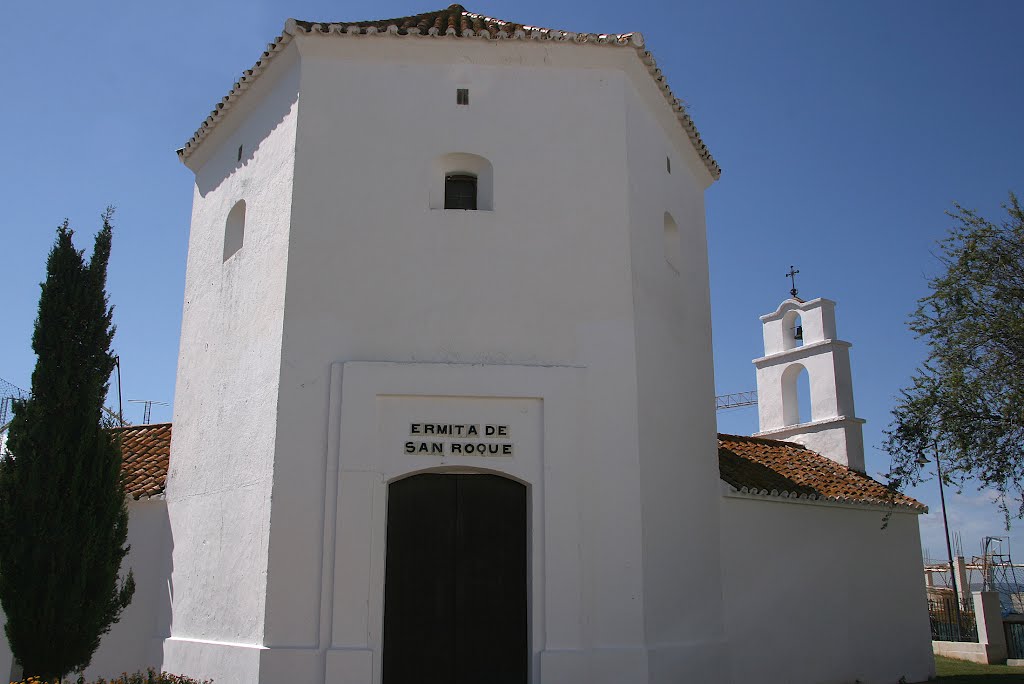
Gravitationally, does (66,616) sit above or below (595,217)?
below

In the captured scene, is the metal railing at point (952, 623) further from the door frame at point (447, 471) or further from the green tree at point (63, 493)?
the green tree at point (63, 493)

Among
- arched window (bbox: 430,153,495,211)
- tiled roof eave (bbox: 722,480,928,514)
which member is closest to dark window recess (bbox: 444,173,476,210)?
arched window (bbox: 430,153,495,211)

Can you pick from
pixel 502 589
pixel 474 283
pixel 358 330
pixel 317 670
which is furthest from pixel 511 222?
pixel 317 670

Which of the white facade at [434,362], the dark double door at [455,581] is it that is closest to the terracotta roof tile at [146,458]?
the white facade at [434,362]

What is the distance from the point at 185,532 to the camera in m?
12.6

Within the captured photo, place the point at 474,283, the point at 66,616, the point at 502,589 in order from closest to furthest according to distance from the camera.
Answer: the point at 66,616
the point at 502,589
the point at 474,283

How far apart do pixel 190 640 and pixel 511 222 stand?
6844mm

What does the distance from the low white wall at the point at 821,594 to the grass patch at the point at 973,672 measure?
0.82 m

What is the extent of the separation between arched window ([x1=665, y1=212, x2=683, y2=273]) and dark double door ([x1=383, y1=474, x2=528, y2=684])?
4.93 m

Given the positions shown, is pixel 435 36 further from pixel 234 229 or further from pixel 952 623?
pixel 952 623

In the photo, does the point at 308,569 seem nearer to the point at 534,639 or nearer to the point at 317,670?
the point at 317,670

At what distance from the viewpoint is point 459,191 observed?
Result: 12586 millimetres

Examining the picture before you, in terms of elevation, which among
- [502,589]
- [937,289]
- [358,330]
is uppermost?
[937,289]

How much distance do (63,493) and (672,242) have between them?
30.2ft
